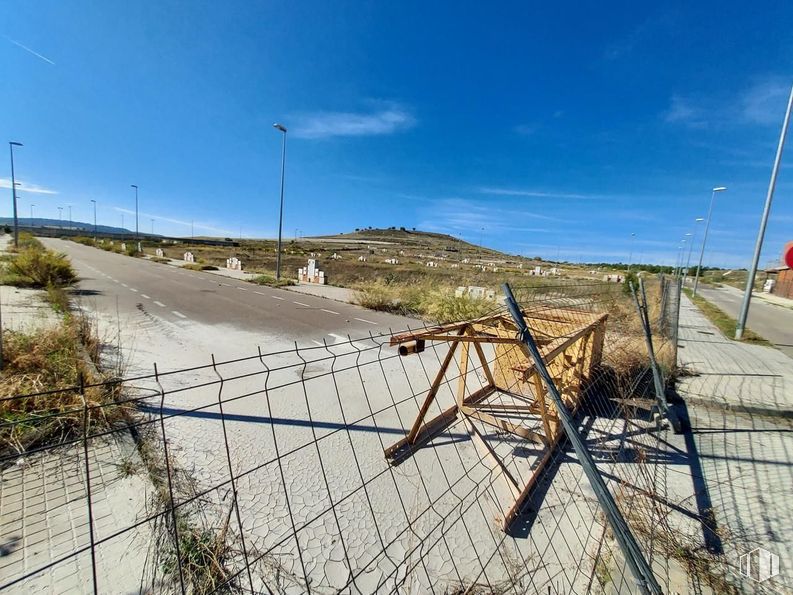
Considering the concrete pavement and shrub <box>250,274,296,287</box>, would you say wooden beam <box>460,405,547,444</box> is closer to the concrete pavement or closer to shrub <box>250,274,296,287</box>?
the concrete pavement

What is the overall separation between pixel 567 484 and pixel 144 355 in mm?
6719

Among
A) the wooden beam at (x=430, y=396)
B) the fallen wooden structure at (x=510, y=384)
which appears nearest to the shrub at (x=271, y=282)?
the fallen wooden structure at (x=510, y=384)

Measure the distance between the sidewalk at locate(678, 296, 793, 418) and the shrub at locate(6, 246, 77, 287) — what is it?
58.8 ft

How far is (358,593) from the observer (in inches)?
87.7

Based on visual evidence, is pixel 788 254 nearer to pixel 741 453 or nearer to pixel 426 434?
pixel 741 453

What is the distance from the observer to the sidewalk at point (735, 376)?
505cm

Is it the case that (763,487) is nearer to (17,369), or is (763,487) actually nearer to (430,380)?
(430,380)

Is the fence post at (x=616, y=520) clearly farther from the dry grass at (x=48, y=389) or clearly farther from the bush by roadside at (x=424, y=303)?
the bush by roadside at (x=424, y=303)

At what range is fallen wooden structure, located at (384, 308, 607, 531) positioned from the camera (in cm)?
297

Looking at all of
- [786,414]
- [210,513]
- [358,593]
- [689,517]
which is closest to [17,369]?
[210,513]

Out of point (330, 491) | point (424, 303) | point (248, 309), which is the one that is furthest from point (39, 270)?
point (330, 491)

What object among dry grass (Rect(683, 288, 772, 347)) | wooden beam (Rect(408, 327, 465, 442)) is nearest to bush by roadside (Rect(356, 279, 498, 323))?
wooden beam (Rect(408, 327, 465, 442))

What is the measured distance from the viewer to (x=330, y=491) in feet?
10.1

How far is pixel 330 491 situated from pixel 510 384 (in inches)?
129
